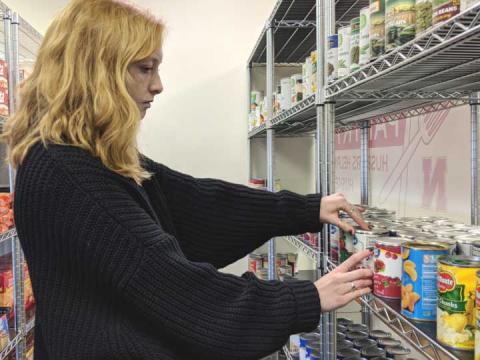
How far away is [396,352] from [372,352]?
81 millimetres

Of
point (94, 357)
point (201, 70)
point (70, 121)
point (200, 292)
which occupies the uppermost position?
point (201, 70)

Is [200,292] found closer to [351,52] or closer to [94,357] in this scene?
[94,357]

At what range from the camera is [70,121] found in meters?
1.04

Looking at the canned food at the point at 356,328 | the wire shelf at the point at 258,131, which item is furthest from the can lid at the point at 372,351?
the wire shelf at the point at 258,131

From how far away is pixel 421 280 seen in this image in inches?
38.1

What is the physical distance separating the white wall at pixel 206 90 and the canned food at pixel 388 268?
2.55 m

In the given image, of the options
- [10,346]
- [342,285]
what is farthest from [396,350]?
[10,346]

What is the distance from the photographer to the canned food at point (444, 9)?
31.9 inches

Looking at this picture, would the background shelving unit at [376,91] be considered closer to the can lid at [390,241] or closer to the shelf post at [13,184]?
the can lid at [390,241]

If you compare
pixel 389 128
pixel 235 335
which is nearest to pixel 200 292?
pixel 235 335

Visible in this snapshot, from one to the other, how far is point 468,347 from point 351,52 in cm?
83

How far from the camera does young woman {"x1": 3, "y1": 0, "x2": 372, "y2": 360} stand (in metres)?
0.97

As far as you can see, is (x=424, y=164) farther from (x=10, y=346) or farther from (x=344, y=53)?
(x=10, y=346)

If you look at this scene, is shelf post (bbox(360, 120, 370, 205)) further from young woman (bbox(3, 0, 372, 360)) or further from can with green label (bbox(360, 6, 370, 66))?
young woman (bbox(3, 0, 372, 360))
